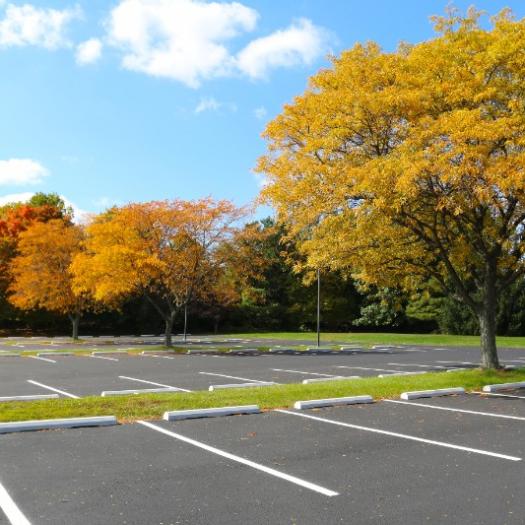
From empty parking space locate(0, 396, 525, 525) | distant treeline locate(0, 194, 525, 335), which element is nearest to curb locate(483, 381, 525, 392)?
empty parking space locate(0, 396, 525, 525)

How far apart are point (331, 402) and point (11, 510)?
6.60 m

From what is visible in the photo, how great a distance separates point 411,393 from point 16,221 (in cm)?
4423

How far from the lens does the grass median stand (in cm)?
932

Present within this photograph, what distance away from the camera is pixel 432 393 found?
11.9 m

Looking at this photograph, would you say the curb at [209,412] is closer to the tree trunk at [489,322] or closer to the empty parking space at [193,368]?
the empty parking space at [193,368]

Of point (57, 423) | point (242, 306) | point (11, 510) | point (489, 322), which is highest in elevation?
point (242, 306)

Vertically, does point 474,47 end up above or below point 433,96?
above

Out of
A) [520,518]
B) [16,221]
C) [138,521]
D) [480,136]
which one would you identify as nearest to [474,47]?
[480,136]

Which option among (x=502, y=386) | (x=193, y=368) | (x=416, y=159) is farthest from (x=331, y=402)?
(x=193, y=368)

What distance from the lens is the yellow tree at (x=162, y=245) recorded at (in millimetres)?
26109

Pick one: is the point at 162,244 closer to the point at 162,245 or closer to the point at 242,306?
the point at 162,245

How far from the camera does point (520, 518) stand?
15.8 feet

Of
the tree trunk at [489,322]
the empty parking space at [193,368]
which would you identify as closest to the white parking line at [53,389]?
the empty parking space at [193,368]

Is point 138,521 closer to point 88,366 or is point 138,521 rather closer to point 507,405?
point 507,405
